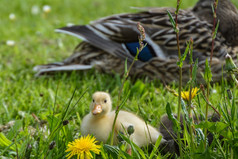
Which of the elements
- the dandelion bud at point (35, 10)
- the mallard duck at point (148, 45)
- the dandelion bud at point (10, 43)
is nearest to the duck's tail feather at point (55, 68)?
the mallard duck at point (148, 45)

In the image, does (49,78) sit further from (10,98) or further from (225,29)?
(225,29)

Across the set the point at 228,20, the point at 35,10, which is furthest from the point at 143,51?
the point at 35,10

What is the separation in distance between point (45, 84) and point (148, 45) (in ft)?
3.72

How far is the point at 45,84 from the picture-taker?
4.20m

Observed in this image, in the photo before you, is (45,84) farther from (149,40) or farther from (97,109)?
(97,109)

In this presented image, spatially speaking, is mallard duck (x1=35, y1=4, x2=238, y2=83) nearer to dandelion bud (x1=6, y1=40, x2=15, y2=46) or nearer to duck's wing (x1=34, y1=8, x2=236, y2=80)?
duck's wing (x1=34, y1=8, x2=236, y2=80)

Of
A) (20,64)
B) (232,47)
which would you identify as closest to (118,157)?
(232,47)

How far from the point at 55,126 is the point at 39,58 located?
8.83ft

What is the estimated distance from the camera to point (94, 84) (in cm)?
413

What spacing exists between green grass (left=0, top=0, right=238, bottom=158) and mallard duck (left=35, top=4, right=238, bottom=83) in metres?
0.14

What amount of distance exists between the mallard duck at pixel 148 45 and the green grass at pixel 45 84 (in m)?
0.14

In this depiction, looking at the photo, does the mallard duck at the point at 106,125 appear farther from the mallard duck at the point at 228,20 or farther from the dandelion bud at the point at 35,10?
the dandelion bud at the point at 35,10

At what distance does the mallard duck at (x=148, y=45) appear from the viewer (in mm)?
4215

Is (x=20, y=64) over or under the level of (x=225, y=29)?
under
